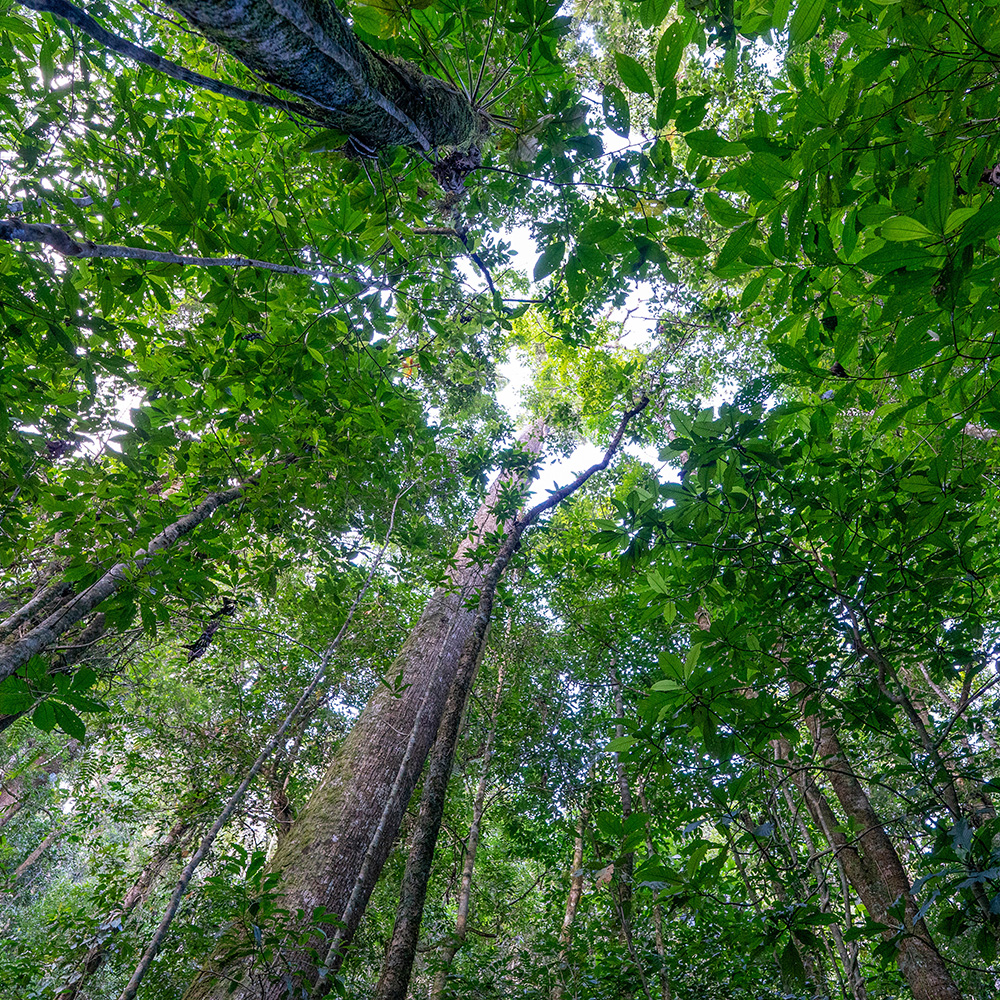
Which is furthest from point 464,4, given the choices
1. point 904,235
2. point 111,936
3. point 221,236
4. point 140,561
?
point 111,936

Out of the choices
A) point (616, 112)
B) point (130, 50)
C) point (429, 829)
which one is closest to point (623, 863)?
point (429, 829)

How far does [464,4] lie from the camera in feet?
5.05

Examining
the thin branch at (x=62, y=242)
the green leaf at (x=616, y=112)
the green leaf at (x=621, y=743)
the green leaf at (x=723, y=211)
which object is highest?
the green leaf at (x=616, y=112)

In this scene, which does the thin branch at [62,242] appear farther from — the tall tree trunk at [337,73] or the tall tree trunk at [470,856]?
the tall tree trunk at [470,856]

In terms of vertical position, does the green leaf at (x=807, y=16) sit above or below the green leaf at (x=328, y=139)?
below

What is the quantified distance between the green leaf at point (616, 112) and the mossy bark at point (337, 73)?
737 millimetres

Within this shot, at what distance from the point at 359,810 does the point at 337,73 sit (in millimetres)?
4455

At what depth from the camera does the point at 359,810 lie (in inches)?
152

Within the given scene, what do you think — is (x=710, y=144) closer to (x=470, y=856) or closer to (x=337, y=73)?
(x=337, y=73)

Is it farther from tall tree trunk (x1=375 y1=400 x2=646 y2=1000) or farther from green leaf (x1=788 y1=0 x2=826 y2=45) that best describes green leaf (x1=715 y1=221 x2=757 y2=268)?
tall tree trunk (x1=375 y1=400 x2=646 y2=1000)

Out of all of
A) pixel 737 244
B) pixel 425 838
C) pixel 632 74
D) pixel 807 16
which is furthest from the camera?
pixel 425 838

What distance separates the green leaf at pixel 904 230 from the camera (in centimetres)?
86

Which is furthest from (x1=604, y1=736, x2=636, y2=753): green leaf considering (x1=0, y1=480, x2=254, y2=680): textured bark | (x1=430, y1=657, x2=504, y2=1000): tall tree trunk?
(x1=430, y1=657, x2=504, y2=1000): tall tree trunk

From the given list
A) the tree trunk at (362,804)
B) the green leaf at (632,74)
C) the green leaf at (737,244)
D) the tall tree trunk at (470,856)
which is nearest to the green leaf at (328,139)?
the green leaf at (632,74)
